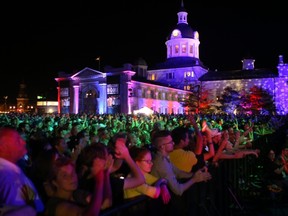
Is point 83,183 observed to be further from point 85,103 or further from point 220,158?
point 85,103

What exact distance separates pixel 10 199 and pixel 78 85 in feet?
227

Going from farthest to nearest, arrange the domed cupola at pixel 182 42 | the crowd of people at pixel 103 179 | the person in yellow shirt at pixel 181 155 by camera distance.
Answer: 1. the domed cupola at pixel 182 42
2. the person in yellow shirt at pixel 181 155
3. the crowd of people at pixel 103 179

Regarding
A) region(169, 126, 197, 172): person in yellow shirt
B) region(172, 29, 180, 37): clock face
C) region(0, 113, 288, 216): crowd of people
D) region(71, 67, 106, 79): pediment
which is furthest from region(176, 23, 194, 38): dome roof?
region(169, 126, 197, 172): person in yellow shirt

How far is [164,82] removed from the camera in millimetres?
79750

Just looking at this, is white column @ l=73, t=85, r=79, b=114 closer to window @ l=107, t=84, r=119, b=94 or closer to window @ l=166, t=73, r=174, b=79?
window @ l=107, t=84, r=119, b=94

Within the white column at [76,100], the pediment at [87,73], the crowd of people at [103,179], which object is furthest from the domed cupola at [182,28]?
the crowd of people at [103,179]

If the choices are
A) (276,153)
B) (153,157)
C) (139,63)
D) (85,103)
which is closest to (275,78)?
(139,63)

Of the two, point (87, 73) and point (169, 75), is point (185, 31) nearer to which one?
point (169, 75)

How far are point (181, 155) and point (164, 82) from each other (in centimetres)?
7491

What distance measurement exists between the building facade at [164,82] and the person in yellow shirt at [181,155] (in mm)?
56790

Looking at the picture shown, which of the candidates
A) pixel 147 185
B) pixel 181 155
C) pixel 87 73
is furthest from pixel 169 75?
pixel 147 185

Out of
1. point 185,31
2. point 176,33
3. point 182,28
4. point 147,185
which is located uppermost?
point 182,28

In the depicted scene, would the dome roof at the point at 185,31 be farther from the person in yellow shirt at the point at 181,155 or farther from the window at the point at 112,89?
the person in yellow shirt at the point at 181,155

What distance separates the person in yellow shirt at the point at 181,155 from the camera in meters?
5.23
